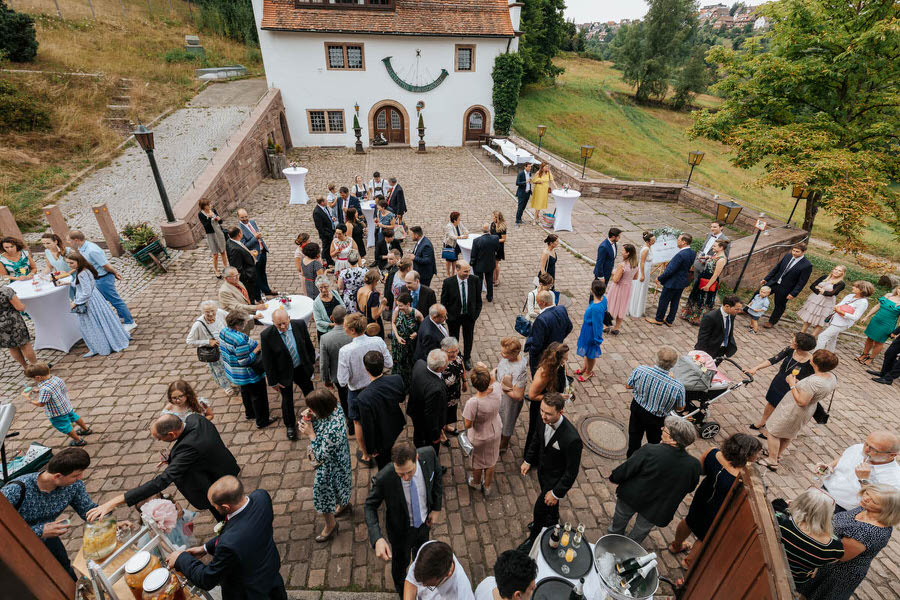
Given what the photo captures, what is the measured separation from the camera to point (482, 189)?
675 inches

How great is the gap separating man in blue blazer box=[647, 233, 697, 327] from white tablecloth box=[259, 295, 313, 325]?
678 cm

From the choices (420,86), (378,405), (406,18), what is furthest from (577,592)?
(406,18)

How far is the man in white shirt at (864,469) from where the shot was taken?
12.5 feet

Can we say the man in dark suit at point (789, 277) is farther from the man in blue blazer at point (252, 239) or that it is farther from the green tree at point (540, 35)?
the green tree at point (540, 35)

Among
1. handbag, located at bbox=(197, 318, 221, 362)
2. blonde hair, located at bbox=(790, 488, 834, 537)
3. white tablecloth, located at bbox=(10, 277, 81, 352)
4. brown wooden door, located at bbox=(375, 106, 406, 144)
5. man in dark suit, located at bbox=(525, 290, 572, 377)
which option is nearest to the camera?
blonde hair, located at bbox=(790, 488, 834, 537)

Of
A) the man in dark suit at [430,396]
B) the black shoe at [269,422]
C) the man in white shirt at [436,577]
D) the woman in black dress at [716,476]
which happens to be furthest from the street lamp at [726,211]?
the black shoe at [269,422]

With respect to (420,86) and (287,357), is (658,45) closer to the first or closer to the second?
(420,86)

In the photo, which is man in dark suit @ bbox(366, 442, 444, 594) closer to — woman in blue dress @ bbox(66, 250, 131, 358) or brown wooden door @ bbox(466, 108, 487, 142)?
woman in blue dress @ bbox(66, 250, 131, 358)

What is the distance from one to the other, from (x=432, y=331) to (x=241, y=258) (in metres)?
4.54

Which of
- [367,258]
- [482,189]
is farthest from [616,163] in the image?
[367,258]

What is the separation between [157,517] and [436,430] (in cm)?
270

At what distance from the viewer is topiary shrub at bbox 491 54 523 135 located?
2300 cm

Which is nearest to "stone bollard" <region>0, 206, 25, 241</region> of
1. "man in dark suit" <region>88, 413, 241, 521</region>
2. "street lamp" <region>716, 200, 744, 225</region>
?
"man in dark suit" <region>88, 413, 241, 521</region>

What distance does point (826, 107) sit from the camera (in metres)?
12.6
